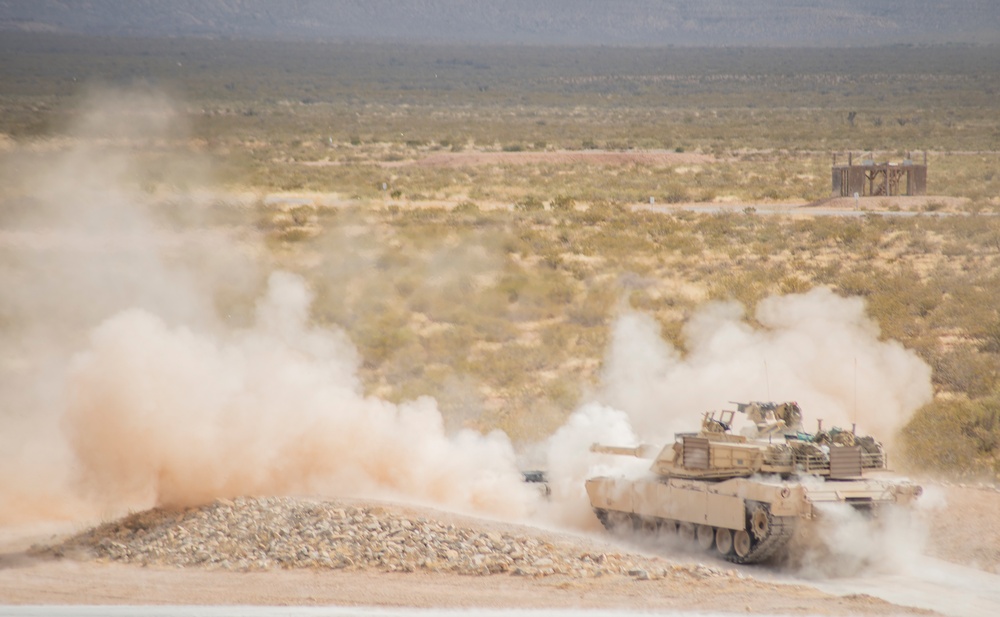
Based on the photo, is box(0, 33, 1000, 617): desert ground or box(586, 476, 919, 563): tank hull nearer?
box(0, 33, 1000, 617): desert ground

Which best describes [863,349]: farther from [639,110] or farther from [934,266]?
[639,110]

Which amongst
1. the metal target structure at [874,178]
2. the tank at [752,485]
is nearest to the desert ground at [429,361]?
the tank at [752,485]

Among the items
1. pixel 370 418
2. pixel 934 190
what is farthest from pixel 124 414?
pixel 934 190

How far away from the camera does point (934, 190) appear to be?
55.5 m

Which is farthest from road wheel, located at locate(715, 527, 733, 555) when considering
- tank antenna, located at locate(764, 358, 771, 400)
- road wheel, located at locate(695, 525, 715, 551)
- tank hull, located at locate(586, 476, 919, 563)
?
tank antenna, located at locate(764, 358, 771, 400)

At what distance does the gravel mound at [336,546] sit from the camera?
1652cm

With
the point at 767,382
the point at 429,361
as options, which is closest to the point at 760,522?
the point at 767,382

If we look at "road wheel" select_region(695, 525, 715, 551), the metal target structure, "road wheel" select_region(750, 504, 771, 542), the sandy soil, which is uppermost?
the metal target structure

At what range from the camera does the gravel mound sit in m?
16.5

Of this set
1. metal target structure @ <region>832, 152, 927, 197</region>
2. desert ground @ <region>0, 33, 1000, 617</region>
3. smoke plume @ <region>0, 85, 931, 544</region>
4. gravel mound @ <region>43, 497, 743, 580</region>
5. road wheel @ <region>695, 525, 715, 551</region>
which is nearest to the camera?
gravel mound @ <region>43, 497, 743, 580</region>

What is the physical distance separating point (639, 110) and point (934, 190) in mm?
70770

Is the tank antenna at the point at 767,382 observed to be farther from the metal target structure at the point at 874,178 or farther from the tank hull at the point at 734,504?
the metal target structure at the point at 874,178

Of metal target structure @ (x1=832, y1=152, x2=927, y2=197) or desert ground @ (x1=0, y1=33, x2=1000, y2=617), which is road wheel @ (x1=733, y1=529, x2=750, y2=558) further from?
metal target structure @ (x1=832, y1=152, x2=927, y2=197)

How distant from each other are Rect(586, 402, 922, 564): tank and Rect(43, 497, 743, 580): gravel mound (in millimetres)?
1139
